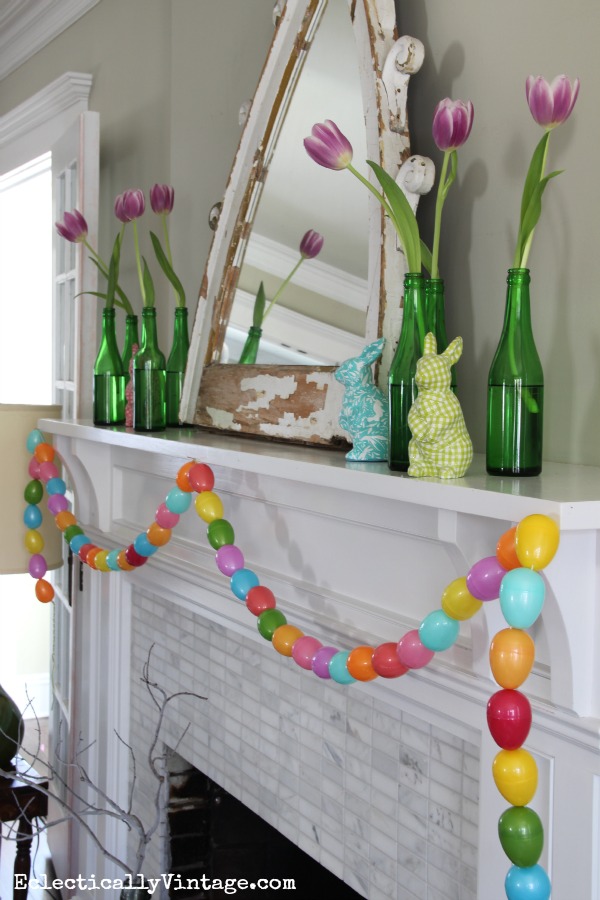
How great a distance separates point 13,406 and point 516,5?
4.76 feet

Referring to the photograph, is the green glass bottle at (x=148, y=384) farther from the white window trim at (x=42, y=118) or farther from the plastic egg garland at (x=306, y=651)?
the white window trim at (x=42, y=118)

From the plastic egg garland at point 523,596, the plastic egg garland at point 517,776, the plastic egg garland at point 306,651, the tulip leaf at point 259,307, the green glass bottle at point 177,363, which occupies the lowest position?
the plastic egg garland at point 517,776

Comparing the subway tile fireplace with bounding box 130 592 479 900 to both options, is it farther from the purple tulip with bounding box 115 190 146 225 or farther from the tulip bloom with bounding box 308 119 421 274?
the purple tulip with bounding box 115 190 146 225

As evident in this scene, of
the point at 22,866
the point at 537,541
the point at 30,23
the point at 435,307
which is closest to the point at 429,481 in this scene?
the point at 537,541

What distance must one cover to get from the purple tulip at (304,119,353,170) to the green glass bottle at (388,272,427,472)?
0.18m

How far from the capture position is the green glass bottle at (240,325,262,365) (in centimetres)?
165

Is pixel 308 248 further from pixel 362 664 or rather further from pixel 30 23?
pixel 30 23

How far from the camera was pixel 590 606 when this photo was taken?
923 millimetres

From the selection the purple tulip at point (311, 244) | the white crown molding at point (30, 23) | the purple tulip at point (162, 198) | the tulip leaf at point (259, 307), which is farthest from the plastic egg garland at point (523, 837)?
the white crown molding at point (30, 23)

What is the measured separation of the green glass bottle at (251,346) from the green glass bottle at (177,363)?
29 cm

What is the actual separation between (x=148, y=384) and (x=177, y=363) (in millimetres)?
142

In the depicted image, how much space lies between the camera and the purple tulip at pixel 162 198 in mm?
1947

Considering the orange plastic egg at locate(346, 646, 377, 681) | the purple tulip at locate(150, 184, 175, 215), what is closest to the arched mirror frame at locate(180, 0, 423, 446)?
the purple tulip at locate(150, 184, 175, 215)

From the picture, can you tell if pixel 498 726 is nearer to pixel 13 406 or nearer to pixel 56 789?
pixel 13 406
